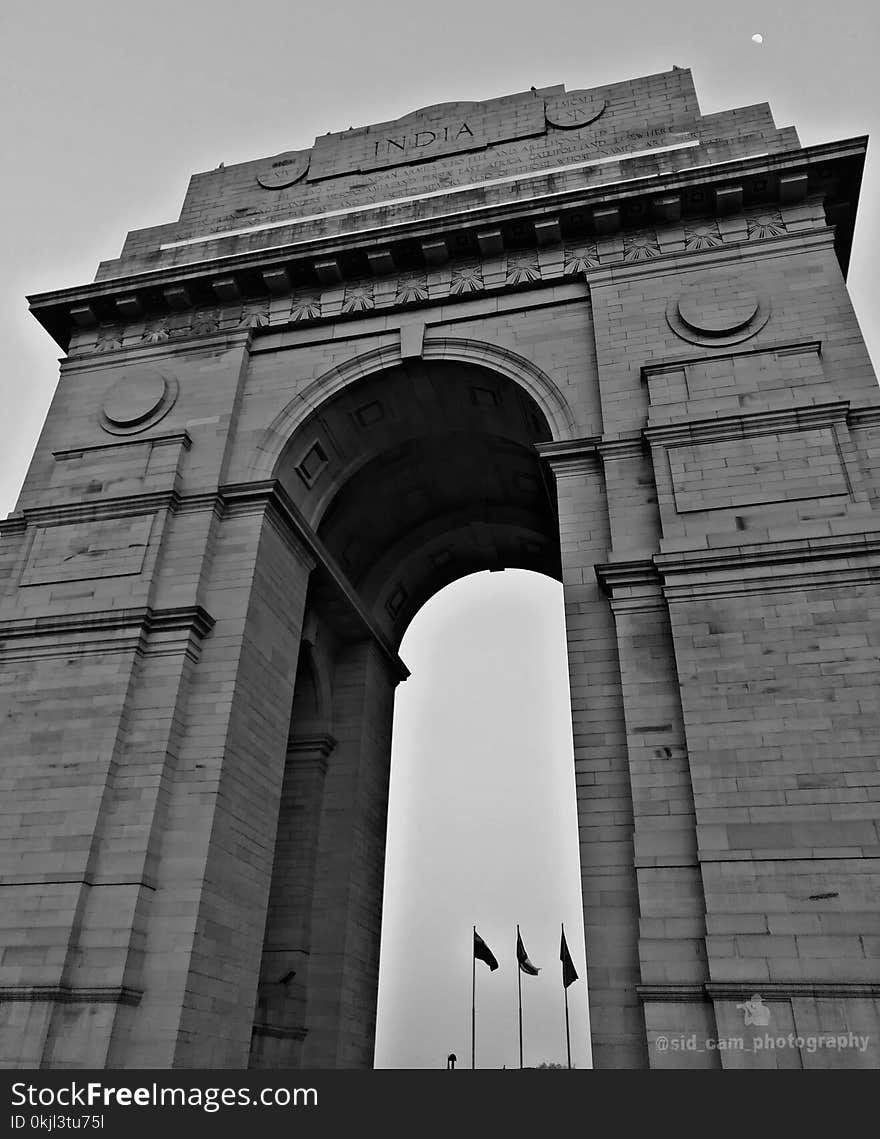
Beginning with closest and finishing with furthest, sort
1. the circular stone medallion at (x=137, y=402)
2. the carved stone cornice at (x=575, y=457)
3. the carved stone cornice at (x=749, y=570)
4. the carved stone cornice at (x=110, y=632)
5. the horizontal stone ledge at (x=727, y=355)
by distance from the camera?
the carved stone cornice at (x=749, y=570) < the carved stone cornice at (x=110, y=632) < the horizontal stone ledge at (x=727, y=355) < the carved stone cornice at (x=575, y=457) < the circular stone medallion at (x=137, y=402)

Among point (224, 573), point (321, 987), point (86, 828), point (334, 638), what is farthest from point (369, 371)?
point (321, 987)

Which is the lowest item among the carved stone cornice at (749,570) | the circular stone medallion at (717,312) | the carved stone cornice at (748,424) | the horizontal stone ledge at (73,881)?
the horizontal stone ledge at (73,881)

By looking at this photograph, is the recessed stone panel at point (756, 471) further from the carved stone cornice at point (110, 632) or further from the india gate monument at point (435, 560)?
the carved stone cornice at point (110, 632)

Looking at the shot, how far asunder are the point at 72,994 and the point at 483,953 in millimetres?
15534

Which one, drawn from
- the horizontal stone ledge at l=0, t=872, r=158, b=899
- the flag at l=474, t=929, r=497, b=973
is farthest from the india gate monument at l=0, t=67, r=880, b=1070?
the flag at l=474, t=929, r=497, b=973

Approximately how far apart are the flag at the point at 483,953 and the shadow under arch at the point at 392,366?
16.0m

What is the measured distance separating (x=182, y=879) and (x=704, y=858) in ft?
26.9

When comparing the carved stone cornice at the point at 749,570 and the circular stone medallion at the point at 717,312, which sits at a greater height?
the circular stone medallion at the point at 717,312

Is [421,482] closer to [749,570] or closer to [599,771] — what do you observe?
[749,570]

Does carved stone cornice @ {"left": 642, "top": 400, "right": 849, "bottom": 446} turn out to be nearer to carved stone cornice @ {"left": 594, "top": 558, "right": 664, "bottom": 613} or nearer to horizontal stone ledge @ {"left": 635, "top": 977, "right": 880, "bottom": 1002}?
carved stone cornice @ {"left": 594, "top": 558, "right": 664, "bottom": 613}

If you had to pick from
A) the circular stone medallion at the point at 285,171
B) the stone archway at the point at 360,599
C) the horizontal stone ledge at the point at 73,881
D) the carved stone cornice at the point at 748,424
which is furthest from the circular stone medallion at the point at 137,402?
the carved stone cornice at the point at 748,424

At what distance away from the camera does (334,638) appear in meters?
23.2

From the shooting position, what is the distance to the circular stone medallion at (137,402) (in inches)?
785

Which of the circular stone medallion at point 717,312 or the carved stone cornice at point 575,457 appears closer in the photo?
the carved stone cornice at point 575,457
